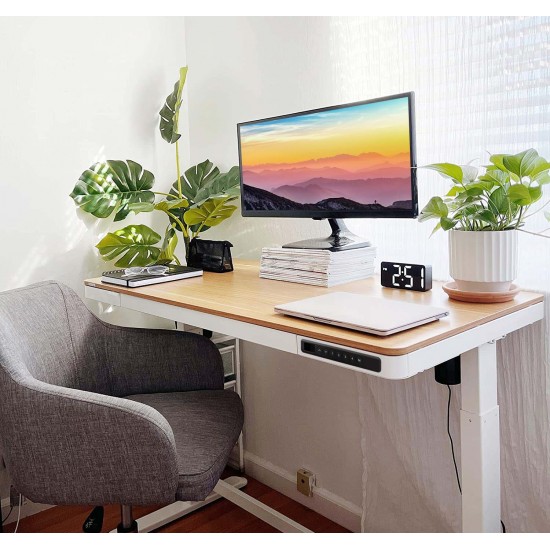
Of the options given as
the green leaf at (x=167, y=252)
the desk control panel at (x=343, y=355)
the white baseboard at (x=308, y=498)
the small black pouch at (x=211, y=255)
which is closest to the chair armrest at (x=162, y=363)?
the small black pouch at (x=211, y=255)

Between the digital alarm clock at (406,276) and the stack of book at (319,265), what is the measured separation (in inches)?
4.9

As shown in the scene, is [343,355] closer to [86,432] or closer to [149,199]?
[86,432]

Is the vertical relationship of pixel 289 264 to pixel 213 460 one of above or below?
above

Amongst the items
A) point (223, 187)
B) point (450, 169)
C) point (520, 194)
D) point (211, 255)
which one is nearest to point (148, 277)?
point (211, 255)

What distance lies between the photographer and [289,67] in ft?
6.94

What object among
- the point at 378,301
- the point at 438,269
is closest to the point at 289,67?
the point at 438,269

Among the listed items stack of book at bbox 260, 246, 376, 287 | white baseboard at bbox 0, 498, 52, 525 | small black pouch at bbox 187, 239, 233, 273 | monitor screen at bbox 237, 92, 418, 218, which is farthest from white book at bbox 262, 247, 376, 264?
white baseboard at bbox 0, 498, 52, 525

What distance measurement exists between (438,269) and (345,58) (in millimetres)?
761

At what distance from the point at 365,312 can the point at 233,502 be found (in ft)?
4.05

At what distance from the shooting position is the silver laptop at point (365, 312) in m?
1.19

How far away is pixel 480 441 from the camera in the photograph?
4.33 feet

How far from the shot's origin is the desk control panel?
3.67ft

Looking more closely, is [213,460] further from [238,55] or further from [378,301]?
[238,55]

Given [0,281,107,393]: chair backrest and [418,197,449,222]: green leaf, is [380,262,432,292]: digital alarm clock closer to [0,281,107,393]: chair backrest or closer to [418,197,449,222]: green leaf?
[418,197,449,222]: green leaf
